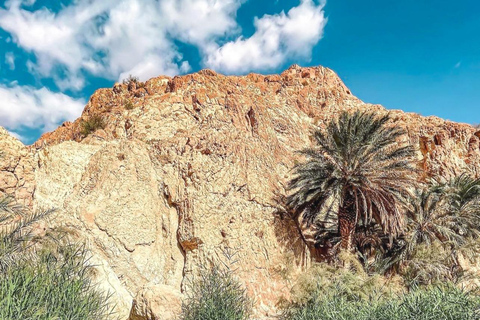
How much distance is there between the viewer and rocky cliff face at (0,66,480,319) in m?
14.7

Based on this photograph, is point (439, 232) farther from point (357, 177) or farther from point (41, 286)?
point (41, 286)

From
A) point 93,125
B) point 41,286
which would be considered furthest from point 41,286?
point 93,125

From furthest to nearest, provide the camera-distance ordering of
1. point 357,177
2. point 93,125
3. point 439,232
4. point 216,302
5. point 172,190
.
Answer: point 93,125, point 172,190, point 439,232, point 357,177, point 216,302

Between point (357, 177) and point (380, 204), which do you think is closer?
point (380, 204)

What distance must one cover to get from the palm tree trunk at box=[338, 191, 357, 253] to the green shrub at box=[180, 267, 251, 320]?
22.8 feet

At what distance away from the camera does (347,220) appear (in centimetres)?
1590

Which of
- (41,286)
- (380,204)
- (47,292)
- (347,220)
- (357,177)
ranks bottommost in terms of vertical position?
(47,292)

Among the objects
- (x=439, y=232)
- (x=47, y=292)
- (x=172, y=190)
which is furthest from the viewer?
(x=172, y=190)

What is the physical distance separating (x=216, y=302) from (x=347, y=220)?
8.43m

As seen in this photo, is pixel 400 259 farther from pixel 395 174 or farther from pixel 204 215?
pixel 204 215

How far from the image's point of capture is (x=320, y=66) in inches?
1425

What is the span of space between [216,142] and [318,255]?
27.4 ft

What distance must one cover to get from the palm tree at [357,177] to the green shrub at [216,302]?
680 centimetres

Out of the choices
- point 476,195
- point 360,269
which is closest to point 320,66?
point 476,195
